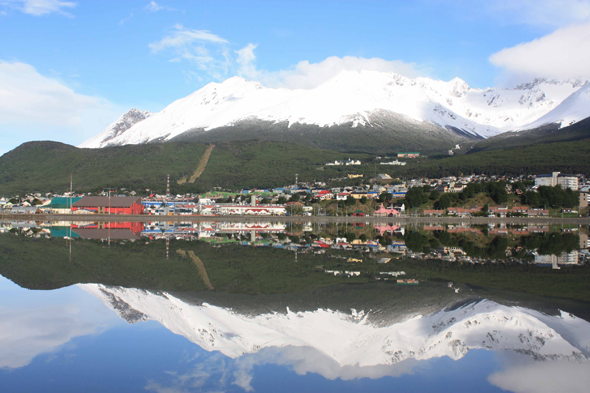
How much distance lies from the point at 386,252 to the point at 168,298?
34.2 feet

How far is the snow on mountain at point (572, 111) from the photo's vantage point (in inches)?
6636

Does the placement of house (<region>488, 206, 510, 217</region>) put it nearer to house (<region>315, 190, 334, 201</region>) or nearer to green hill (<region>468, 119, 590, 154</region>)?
house (<region>315, 190, 334, 201</region>)

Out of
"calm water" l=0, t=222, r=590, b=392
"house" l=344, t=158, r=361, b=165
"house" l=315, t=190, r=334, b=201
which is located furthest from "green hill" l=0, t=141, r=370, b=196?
"calm water" l=0, t=222, r=590, b=392

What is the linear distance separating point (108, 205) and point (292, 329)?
55.9 meters

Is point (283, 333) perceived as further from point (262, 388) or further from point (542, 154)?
point (542, 154)

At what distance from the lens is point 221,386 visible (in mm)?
4609

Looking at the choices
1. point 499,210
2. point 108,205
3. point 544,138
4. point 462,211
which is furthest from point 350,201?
point 544,138

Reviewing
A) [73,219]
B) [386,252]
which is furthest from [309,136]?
[386,252]

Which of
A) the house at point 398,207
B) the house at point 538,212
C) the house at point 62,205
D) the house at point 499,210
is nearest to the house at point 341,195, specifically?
the house at point 398,207

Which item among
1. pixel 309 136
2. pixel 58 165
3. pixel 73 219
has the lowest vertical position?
pixel 73 219

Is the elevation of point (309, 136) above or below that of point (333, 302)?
above

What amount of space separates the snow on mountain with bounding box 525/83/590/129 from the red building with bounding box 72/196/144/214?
148540mm

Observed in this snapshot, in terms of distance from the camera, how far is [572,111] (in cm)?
17725

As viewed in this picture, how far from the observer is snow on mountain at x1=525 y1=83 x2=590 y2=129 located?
553 ft
